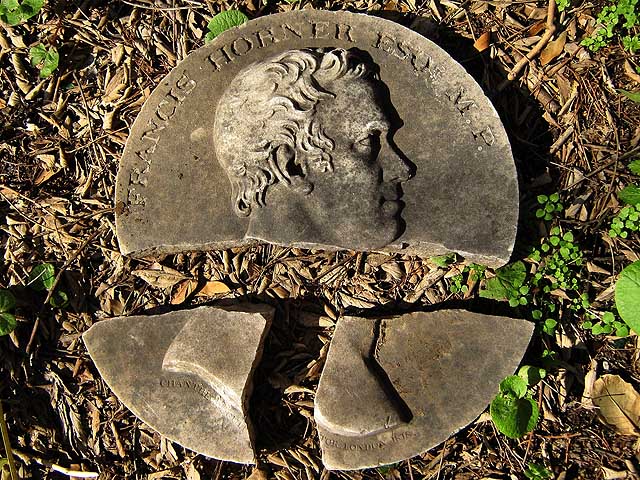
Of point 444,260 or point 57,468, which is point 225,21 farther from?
point 57,468

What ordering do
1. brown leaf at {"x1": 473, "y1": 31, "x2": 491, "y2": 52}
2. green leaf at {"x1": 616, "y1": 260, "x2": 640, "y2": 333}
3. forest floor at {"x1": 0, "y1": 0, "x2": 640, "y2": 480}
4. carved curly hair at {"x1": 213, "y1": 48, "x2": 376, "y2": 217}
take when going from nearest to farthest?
1. carved curly hair at {"x1": 213, "y1": 48, "x2": 376, "y2": 217}
2. green leaf at {"x1": 616, "y1": 260, "x2": 640, "y2": 333}
3. forest floor at {"x1": 0, "y1": 0, "x2": 640, "y2": 480}
4. brown leaf at {"x1": 473, "y1": 31, "x2": 491, "y2": 52}

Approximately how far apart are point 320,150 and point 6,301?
1.92 metres

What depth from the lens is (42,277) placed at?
343cm

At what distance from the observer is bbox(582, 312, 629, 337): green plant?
3.09m

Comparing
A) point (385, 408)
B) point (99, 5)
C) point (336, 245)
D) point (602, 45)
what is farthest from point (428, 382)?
point (99, 5)

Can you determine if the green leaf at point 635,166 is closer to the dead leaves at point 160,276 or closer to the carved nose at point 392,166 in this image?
the carved nose at point 392,166

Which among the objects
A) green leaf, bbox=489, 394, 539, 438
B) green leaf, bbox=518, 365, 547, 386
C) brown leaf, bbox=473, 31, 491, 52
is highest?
brown leaf, bbox=473, 31, 491, 52

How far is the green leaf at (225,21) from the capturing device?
3.31m

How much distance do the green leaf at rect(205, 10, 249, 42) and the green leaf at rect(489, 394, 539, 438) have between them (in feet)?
7.71

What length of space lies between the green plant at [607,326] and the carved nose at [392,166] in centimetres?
124

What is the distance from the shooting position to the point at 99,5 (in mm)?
3559

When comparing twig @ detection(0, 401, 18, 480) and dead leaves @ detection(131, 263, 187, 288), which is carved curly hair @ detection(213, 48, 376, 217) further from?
twig @ detection(0, 401, 18, 480)

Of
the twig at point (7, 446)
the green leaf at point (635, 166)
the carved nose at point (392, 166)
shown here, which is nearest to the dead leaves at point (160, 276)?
the twig at point (7, 446)

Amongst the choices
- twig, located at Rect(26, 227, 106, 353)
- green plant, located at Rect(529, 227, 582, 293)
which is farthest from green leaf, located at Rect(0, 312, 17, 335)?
green plant, located at Rect(529, 227, 582, 293)
